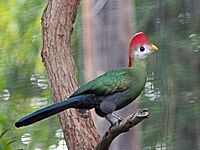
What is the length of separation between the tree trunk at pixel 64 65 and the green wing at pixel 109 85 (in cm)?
33

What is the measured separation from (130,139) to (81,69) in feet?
1.22

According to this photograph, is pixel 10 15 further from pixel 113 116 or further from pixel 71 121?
pixel 113 116

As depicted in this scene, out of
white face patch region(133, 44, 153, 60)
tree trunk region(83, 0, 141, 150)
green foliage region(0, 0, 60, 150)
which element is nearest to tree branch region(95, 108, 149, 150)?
white face patch region(133, 44, 153, 60)

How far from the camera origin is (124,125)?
1.41 m

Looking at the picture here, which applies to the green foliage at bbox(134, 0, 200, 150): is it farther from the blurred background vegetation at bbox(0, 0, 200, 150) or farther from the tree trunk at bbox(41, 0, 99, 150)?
the tree trunk at bbox(41, 0, 99, 150)

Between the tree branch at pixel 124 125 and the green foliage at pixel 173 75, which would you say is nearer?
the tree branch at pixel 124 125

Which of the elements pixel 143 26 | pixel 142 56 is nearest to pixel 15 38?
pixel 143 26

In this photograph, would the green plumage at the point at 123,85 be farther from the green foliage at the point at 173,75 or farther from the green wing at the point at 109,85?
the green foliage at the point at 173,75

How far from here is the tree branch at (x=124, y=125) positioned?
1.37 meters

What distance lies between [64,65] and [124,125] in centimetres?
54

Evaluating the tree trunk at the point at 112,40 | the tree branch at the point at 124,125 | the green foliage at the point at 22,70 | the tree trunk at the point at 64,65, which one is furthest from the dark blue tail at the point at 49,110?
the green foliage at the point at 22,70

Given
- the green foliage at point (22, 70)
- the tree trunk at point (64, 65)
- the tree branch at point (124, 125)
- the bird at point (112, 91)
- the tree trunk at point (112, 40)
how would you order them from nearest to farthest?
the tree branch at point (124, 125)
the bird at point (112, 91)
the tree trunk at point (64, 65)
the tree trunk at point (112, 40)
the green foliage at point (22, 70)

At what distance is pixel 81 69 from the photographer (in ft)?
7.39

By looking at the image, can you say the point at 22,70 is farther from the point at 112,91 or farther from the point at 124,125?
the point at 124,125
